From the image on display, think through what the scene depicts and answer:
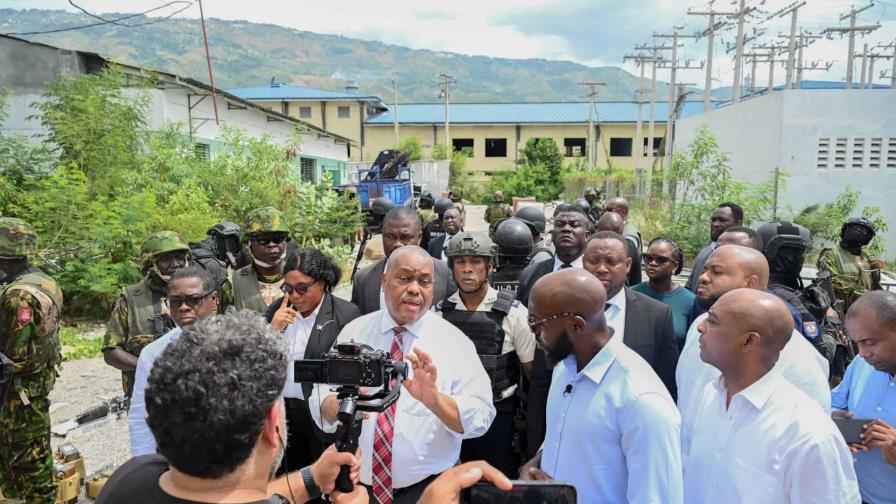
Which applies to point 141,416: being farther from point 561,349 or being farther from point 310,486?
point 561,349

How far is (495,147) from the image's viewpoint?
161ft

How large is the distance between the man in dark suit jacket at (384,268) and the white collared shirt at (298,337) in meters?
0.69

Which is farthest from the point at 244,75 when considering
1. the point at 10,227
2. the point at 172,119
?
the point at 10,227

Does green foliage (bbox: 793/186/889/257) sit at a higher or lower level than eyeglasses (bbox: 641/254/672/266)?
lower

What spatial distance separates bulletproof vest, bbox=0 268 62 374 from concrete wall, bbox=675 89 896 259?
1594cm

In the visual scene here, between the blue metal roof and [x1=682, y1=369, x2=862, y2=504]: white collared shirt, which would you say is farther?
the blue metal roof

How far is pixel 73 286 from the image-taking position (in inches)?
354

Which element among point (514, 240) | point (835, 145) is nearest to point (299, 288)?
point (514, 240)

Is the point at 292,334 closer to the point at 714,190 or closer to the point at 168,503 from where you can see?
the point at 168,503

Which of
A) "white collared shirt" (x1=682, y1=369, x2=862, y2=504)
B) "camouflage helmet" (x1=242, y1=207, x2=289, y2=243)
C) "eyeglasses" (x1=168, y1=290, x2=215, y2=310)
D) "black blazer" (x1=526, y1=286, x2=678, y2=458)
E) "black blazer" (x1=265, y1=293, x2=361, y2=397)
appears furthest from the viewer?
"camouflage helmet" (x1=242, y1=207, x2=289, y2=243)

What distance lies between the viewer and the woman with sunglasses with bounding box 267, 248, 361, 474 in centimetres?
348

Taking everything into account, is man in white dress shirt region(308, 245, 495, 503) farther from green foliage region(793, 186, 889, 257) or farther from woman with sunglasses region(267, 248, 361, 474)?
green foliage region(793, 186, 889, 257)

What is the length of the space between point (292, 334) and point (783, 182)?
14298mm

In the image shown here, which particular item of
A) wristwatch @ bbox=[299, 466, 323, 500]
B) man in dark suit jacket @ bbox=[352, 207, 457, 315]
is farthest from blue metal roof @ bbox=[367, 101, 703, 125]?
wristwatch @ bbox=[299, 466, 323, 500]
